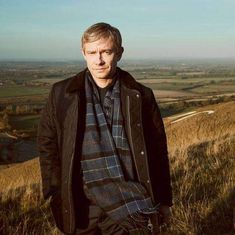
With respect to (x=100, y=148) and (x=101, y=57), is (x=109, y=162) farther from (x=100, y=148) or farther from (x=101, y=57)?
(x=101, y=57)

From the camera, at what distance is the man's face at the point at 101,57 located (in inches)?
106

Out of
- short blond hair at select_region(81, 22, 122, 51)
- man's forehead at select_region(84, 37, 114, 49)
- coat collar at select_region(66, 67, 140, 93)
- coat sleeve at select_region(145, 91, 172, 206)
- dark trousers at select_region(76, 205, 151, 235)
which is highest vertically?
short blond hair at select_region(81, 22, 122, 51)

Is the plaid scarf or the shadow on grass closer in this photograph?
the plaid scarf

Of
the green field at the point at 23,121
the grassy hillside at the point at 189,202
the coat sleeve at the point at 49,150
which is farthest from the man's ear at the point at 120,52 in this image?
the green field at the point at 23,121

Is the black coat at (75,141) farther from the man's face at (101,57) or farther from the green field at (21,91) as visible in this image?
the green field at (21,91)

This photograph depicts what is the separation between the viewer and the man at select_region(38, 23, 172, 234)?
106 inches

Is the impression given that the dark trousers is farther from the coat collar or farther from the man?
the coat collar

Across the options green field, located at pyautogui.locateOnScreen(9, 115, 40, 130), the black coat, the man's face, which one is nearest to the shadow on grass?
the black coat

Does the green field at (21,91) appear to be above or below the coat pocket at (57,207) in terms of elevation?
below

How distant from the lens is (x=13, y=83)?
295 feet

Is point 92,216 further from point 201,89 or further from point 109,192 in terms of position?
point 201,89

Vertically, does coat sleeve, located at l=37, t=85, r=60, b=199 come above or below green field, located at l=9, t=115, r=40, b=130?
above

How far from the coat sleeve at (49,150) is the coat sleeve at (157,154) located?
59 centimetres

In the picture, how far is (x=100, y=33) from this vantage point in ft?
8.79
